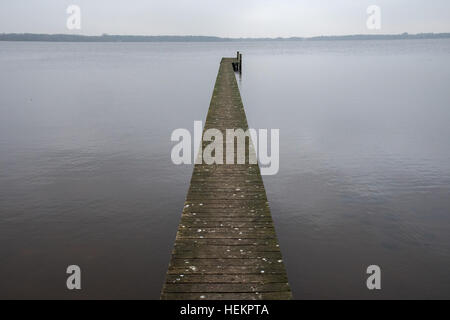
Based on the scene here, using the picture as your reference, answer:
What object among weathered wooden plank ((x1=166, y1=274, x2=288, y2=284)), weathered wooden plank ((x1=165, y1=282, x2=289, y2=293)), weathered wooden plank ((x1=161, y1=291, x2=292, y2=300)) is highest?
weathered wooden plank ((x1=166, y1=274, x2=288, y2=284))

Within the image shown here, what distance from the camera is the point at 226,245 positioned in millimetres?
6105

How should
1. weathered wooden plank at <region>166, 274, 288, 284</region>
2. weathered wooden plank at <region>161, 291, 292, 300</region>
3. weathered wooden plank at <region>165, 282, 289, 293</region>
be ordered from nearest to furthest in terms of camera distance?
weathered wooden plank at <region>161, 291, 292, 300</region>
weathered wooden plank at <region>165, 282, 289, 293</region>
weathered wooden plank at <region>166, 274, 288, 284</region>

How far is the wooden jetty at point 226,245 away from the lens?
5102 millimetres

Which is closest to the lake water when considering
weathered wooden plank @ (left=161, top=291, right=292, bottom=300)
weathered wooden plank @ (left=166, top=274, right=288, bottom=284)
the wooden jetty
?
the wooden jetty

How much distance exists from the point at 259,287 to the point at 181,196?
711 centimetres

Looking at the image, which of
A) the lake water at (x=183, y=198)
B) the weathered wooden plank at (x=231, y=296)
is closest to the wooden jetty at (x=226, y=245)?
the weathered wooden plank at (x=231, y=296)

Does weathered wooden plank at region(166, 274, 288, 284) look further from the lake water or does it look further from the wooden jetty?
the lake water

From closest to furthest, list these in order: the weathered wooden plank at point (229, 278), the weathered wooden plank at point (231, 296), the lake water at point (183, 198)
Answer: the weathered wooden plank at point (231, 296) < the weathered wooden plank at point (229, 278) < the lake water at point (183, 198)

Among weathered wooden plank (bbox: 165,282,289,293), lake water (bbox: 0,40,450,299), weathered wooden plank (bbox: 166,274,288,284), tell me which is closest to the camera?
weathered wooden plank (bbox: 165,282,289,293)

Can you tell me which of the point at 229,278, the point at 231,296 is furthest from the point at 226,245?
the point at 231,296

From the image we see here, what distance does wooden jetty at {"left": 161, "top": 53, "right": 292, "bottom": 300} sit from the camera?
510 centimetres

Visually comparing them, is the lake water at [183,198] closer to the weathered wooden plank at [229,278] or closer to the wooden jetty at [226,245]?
the wooden jetty at [226,245]

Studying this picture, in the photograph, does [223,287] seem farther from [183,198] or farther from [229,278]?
[183,198]
